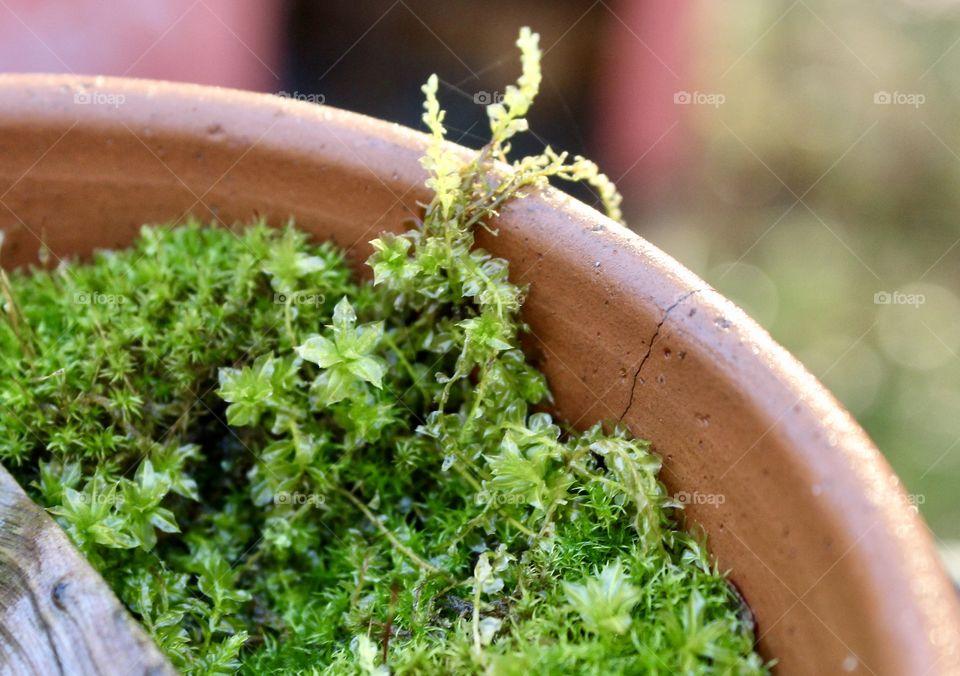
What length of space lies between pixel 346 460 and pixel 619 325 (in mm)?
382

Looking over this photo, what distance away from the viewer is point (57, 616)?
0.79 metres

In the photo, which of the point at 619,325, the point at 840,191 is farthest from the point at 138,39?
the point at 840,191

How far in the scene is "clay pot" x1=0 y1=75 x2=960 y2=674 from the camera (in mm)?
724

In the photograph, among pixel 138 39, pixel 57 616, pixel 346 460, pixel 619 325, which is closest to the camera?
pixel 57 616

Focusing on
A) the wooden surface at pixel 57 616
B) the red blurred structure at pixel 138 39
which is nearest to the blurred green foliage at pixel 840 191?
the red blurred structure at pixel 138 39

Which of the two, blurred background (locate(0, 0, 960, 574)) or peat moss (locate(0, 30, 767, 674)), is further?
blurred background (locate(0, 0, 960, 574))

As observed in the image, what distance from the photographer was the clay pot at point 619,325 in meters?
0.72

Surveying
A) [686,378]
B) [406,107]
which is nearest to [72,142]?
[686,378]

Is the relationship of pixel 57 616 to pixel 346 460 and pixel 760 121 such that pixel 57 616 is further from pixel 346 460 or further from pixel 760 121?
pixel 760 121

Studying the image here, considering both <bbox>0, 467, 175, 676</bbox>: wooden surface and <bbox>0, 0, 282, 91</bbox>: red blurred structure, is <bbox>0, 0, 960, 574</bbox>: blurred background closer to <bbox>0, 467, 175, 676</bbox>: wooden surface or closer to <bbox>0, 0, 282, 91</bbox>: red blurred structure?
<bbox>0, 0, 282, 91</bbox>: red blurred structure

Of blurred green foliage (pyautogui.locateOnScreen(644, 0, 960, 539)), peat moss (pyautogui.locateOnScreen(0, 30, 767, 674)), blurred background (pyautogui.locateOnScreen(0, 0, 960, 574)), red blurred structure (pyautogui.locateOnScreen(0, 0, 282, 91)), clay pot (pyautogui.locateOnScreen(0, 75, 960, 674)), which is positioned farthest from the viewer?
blurred green foliage (pyautogui.locateOnScreen(644, 0, 960, 539))

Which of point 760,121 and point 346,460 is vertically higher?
point 760,121

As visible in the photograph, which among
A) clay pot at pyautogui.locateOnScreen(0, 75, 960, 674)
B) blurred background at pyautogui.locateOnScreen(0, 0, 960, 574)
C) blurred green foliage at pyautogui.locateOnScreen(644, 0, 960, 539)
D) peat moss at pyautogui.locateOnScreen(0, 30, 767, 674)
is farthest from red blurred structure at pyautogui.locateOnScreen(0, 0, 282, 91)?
blurred green foliage at pyautogui.locateOnScreen(644, 0, 960, 539)

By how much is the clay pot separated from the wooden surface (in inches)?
20.4
